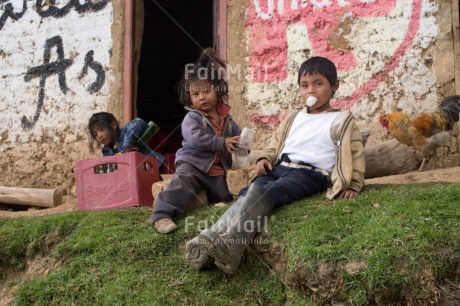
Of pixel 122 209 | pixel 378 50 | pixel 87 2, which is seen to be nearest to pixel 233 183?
pixel 122 209

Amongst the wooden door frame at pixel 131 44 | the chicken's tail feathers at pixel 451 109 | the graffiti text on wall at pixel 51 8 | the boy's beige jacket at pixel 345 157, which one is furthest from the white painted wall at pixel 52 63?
the chicken's tail feathers at pixel 451 109

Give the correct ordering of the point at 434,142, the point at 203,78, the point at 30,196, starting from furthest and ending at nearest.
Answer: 1. the point at 30,196
2. the point at 434,142
3. the point at 203,78

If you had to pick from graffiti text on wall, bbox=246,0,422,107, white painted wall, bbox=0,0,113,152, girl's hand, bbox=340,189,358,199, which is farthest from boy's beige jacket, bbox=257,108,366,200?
white painted wall, bbox=0,0,113,152

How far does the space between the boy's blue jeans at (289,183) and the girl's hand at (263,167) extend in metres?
0.03

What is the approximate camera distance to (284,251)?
298 cm

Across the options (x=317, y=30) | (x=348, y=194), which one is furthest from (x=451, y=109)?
(x=348, y=194)

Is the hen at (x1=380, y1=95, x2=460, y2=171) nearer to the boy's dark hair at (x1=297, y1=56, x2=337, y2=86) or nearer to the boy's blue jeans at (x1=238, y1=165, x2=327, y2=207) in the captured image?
the boy's dark hair at (x1=297, y1=56, x2=337, y2=86)

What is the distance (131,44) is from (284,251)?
447 centimetres

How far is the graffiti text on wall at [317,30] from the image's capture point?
562 cm

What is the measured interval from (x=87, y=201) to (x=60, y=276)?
170 cm

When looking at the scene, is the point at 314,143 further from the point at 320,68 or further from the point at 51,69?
the point at 51,69

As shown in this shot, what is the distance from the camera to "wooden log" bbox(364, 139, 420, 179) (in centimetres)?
515

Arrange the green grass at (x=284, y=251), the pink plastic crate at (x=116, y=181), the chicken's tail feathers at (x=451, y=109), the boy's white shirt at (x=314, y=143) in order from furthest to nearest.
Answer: the chicken's tail feathers at (x=451, y=109)
the pink plastic crate at (x=116, y=181)
the boy's white shirt at (x=314, y=143)
the green grass at (x=284, y=251)

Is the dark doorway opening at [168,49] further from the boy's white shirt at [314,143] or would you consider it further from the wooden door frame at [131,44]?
the boy's white shirt at [314,143]
